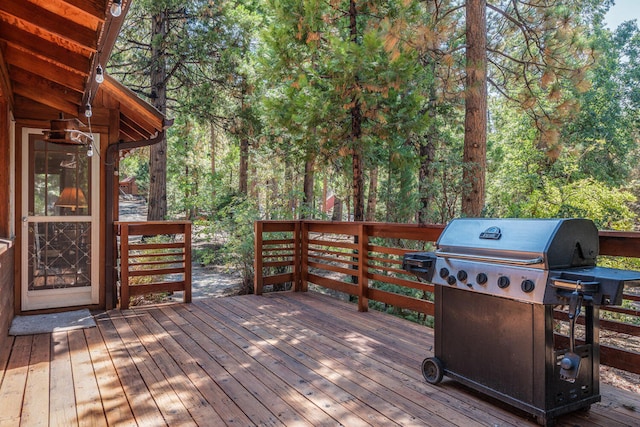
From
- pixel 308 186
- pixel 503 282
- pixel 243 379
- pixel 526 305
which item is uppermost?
pixel 308 186

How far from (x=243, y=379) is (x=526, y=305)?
5.79 ft

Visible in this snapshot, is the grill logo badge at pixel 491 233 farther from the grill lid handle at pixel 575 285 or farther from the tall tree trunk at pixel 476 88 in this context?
the tall tree trunk at pixel 476 88

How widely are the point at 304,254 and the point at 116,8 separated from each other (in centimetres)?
420

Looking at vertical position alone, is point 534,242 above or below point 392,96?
below

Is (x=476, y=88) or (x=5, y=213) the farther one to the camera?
(x=476, y=88)

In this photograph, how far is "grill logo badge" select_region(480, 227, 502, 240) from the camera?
2.32 m

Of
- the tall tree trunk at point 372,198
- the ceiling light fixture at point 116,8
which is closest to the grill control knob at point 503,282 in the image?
the ceiling light fixture at point 116,8

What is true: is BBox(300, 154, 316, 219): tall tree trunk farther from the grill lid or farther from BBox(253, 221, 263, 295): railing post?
the grill lid

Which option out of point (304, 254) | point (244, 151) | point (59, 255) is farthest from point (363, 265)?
point (244, 151)

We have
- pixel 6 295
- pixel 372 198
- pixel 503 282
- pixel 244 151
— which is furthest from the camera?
pixel 372 198

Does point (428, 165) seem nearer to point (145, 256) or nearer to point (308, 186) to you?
point (308, 186)

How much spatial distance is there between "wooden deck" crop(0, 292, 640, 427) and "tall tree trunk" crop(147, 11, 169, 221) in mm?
4918

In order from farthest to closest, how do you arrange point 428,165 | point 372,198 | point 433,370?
point 372,198, point 428,165, point 433,370

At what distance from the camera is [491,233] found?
7.74 ft
